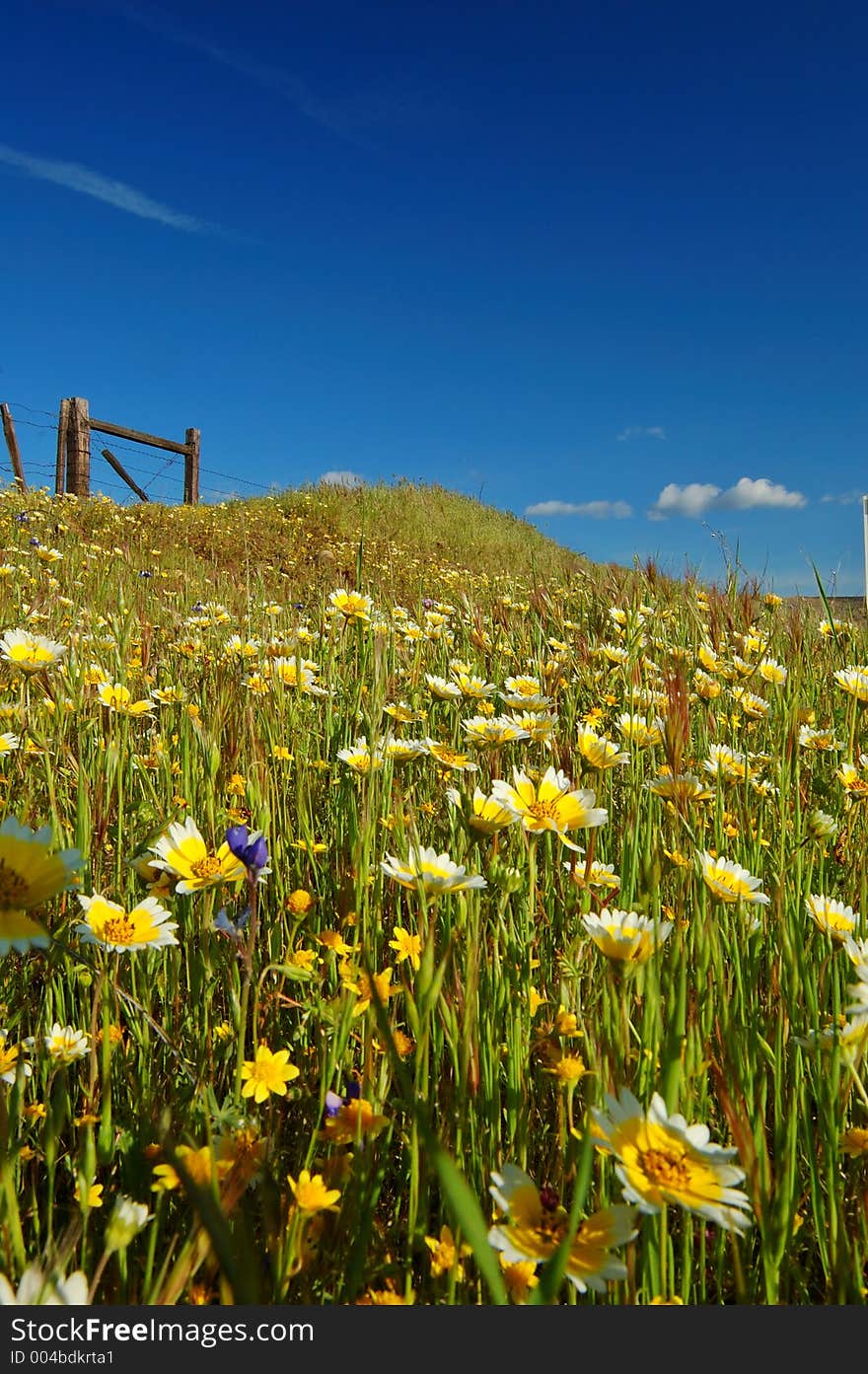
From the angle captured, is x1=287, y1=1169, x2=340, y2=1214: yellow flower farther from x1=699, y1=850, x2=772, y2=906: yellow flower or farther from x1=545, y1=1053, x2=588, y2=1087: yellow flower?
x1=699, y1=850, x2=772, y2=906: yellow flower

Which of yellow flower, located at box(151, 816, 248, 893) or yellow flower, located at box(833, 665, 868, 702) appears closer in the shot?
yellow flower, located at box(151, 816, 248, 893)

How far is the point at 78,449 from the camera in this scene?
37.2 feet

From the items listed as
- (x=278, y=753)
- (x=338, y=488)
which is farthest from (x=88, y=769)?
(x=338, y=488)

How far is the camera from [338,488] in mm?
13031

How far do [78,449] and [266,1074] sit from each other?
12.3m

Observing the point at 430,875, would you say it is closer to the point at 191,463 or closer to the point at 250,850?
the point at 250,850

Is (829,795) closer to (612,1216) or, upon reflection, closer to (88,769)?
(612,1216)

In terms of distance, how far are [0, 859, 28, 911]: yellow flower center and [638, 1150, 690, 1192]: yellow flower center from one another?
21.5 inches

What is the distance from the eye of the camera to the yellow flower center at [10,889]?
0.66 meters

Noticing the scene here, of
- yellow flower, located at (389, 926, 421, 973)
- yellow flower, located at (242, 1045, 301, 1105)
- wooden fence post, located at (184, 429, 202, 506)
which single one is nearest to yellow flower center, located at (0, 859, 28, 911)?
yellow flower, located at (242, 1045, 301, 1105)

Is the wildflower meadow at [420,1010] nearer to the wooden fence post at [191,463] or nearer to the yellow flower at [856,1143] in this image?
the yellow flower at [856,1143]

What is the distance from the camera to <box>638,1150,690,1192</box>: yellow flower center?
569 mm

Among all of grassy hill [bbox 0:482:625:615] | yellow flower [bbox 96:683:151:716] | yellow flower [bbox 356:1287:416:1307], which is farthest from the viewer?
grassy hill [bbox 0:482:625:615]

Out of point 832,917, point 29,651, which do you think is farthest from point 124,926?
point 832,917
